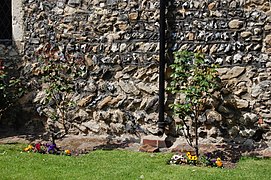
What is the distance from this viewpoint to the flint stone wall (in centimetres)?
644

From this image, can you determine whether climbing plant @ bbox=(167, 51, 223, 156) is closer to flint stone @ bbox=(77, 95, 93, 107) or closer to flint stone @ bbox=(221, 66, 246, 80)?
flint stone @ bbox=(221, 66, 246, 80)

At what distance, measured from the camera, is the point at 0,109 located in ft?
24.6

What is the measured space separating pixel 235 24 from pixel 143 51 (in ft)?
5.15

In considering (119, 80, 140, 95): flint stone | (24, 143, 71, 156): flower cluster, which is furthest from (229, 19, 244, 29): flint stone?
(24, 143, 71, 156): flower cluster

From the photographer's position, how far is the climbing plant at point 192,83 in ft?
19.3

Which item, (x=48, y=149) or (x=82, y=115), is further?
(x=82, y=115)

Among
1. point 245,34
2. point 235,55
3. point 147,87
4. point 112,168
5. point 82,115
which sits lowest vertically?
point 112,168

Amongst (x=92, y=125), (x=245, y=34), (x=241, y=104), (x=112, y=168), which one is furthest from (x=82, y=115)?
(x=245, y=34)

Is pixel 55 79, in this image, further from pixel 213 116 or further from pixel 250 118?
pixel 250 118

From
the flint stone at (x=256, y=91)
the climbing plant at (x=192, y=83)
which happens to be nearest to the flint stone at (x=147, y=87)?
the climbing plant at (x=192, y=83)

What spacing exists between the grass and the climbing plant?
0.67 meters

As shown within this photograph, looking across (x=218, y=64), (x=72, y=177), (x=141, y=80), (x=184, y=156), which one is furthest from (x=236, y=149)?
(x=72, y=177)

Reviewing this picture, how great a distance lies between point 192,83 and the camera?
6410 mm

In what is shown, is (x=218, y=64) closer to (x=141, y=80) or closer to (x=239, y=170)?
(x=141, y=80)
